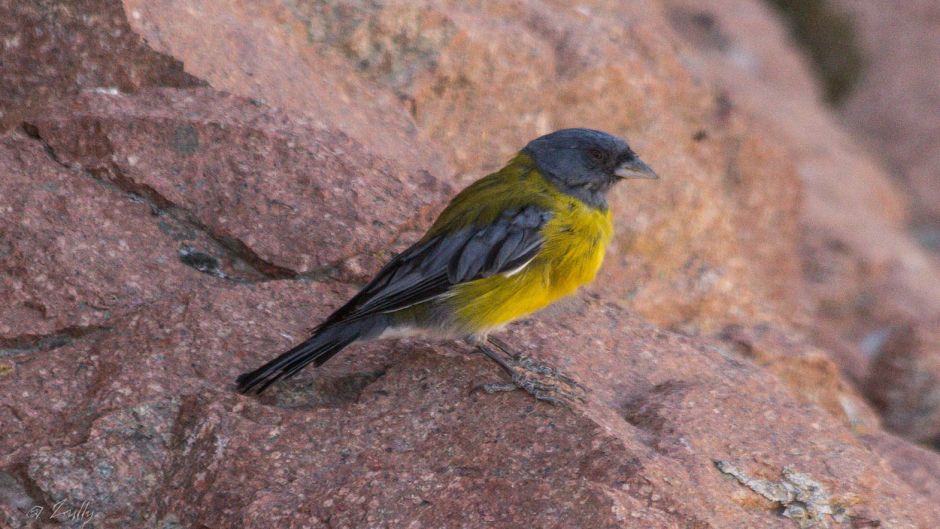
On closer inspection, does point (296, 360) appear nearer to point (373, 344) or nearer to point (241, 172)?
point (373, 344)

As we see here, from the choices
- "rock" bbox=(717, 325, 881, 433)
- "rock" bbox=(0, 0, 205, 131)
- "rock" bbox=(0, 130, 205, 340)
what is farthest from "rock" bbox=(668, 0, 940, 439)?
"rock" bbox=(0, 130, 205, 340)

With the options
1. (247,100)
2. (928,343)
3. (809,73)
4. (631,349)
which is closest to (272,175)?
(247,100)

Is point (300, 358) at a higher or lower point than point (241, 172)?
lower

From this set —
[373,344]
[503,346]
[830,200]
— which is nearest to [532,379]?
[503,346]

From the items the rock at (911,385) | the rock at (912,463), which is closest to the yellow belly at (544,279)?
the rock at (912,463)

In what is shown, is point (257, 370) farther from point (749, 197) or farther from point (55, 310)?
point (749, 197)

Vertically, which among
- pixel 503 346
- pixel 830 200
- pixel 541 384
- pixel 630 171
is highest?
pixel 630 171
